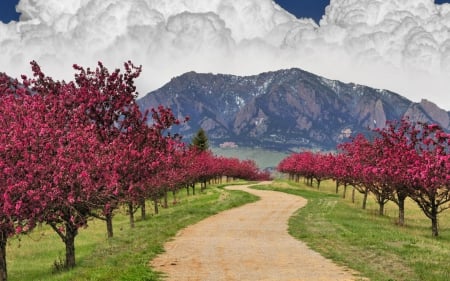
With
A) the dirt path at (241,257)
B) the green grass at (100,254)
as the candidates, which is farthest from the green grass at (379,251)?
the green grass at (100,254)

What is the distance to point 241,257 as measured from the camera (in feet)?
78.9

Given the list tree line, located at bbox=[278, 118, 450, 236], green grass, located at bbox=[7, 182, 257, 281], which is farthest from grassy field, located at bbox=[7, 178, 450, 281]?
tree line, located at bbox=[278, 118, 450, 236]

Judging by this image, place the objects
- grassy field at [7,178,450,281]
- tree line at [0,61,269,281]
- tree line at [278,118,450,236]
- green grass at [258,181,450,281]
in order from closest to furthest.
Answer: tree line at [0,61,269,281]
grassy field at [7,178,450,281]
green grass at [258,181,450,281]
tree line at [278,118,450,236]

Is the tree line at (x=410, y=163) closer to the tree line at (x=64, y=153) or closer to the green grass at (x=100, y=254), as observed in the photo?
the green grass at (x=100, y=254)

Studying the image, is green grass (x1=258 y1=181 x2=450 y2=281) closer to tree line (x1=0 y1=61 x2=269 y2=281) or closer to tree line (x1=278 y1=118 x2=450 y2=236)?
tree line (x1=278 y1=118 x2=450 y2=236)

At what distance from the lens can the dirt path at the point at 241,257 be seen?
19.8 metres

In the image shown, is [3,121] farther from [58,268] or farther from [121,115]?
[121,115]

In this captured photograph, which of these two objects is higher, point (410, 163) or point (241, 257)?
point (410, 163)

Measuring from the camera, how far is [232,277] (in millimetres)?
19125

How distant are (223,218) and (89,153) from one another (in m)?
24.7

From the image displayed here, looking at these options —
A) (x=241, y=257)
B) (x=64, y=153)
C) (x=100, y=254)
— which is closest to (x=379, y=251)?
(x=241, y=257)

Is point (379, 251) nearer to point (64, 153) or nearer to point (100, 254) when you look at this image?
point (100, 254)

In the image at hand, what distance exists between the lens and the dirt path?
64.8ft

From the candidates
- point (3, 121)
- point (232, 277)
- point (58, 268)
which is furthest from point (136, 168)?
point (232, 277)
